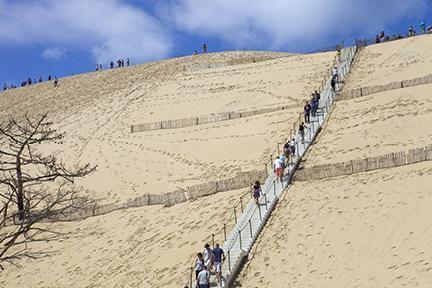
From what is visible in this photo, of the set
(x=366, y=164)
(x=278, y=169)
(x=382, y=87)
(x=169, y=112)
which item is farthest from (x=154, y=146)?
(x=366, y=164)

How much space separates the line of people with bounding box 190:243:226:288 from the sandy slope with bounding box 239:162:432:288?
825 millimetres

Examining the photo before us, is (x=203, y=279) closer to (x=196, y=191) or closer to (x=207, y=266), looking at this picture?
(x=207, y=266)

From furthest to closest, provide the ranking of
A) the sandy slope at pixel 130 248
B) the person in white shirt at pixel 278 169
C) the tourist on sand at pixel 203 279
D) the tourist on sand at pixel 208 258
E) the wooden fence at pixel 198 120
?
the wooden fence at pixel 198 120 < the person in white shirt at pixel 278 169 < the sandy slope at pixel 130 248 < the tourist on sand at pixel 208 258 < the tourist on sand at pixel 203 279

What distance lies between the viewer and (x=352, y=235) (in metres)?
17.0

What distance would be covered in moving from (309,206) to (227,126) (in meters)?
14.2

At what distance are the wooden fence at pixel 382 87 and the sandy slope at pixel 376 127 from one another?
0.60 m

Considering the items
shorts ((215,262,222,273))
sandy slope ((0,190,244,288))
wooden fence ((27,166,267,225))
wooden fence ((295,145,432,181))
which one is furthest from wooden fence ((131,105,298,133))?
shorts ((215,262,222,273))

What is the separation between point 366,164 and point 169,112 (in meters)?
19.4

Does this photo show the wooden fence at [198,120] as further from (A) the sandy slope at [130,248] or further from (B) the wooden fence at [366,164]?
(B) the wooden fence at [366,164]

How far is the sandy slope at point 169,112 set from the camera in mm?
28269

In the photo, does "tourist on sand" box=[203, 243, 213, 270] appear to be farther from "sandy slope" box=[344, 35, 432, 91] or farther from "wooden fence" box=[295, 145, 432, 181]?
"sandy slope" box=[344, 35, 432, 91]

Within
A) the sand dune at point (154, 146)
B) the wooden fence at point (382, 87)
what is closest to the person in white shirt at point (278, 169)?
the sand dune at point (154, 146)

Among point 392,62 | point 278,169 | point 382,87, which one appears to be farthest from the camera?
point 392,62

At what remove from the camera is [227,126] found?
109ft
